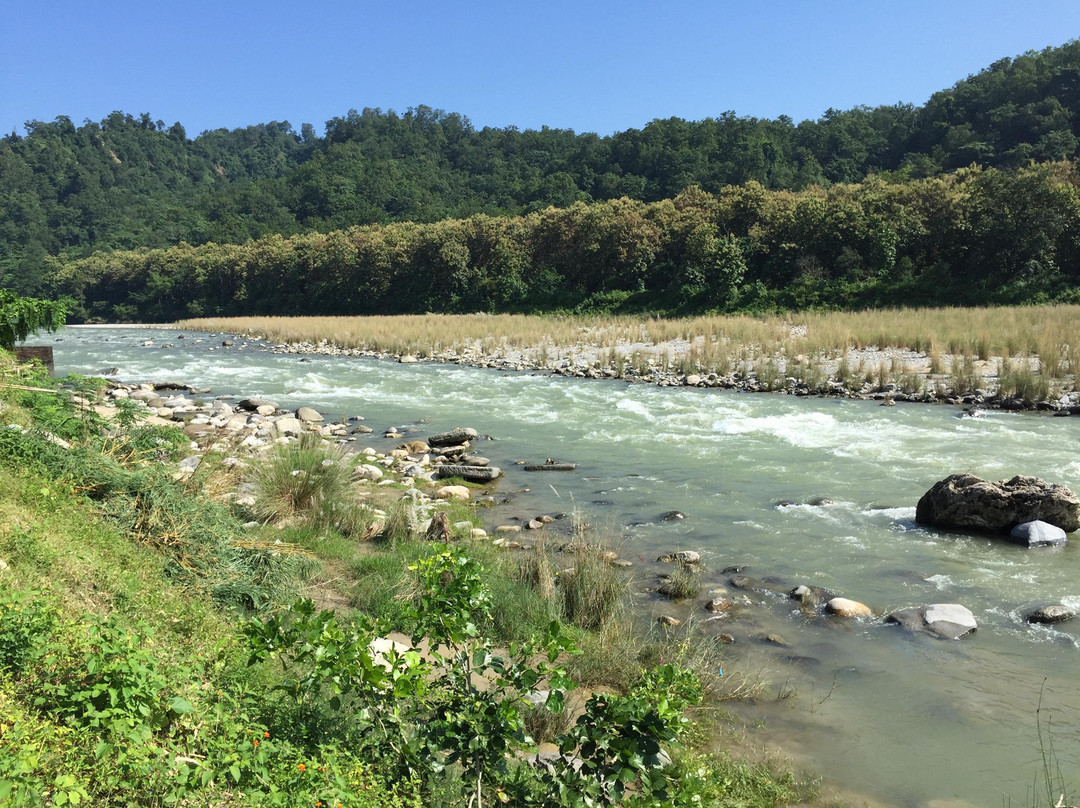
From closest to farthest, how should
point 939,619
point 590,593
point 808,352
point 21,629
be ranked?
1. point 21,629
2. point 939,619
3. point 590,593
4. point 808,352

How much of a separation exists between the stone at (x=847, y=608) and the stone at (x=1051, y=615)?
4.03 feet

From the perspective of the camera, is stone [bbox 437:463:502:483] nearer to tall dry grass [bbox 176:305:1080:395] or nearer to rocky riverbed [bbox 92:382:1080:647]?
rocky riverbed [bbox 92:382:1080:647]

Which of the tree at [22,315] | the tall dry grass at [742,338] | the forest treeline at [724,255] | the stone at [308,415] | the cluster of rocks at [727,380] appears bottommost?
the stone at [308,415]

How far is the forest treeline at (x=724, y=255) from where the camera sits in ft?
109

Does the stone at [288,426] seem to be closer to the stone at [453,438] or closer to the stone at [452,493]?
the stone at [453,438]

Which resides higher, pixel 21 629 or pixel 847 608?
pixel 21 629

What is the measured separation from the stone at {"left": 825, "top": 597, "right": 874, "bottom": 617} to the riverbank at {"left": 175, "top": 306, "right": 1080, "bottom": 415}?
11.3 meters

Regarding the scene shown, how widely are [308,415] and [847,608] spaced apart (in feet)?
39.4

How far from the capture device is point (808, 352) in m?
22.0

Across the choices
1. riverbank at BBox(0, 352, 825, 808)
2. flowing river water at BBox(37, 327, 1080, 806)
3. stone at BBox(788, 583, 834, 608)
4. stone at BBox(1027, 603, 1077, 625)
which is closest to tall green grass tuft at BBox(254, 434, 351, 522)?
riverbank at BBox(0, 352, 825, 808)

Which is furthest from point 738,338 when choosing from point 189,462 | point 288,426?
point 189,462

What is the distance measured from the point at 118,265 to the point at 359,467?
84678 mm

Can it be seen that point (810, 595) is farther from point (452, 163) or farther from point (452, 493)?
point (452, 163)

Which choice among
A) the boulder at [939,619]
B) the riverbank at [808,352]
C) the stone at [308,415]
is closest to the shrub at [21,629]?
the boulder at [939,619]
